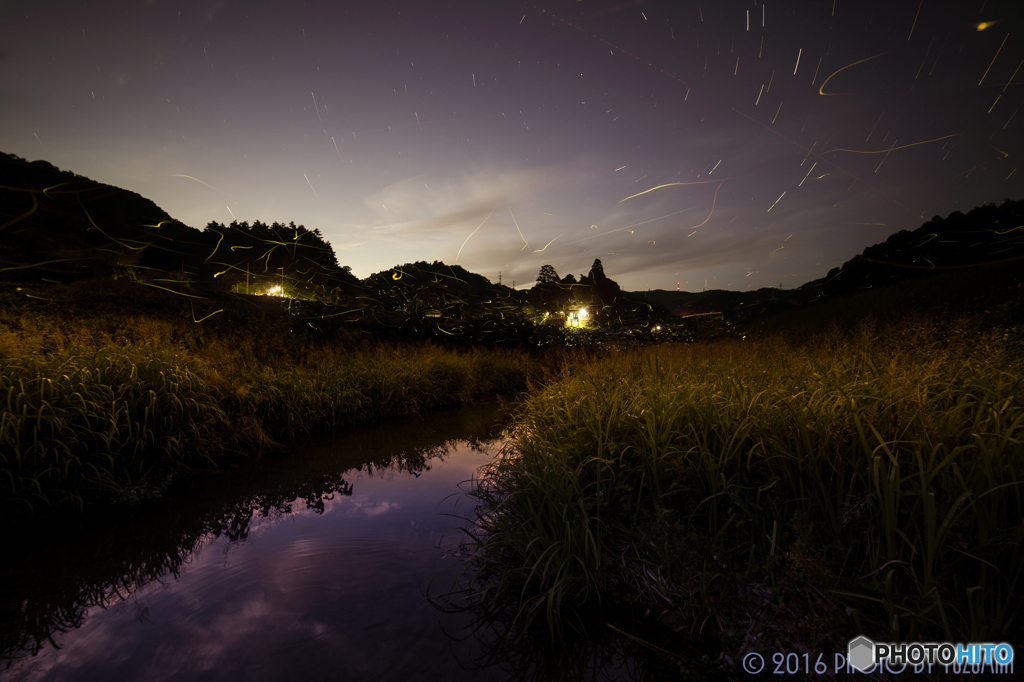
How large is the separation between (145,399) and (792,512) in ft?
19.5

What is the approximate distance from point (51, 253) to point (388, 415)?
12.9 metres

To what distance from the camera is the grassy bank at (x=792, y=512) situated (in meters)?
1.47

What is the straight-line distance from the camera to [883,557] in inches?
61.9

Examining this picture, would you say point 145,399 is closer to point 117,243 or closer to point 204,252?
point 117,243

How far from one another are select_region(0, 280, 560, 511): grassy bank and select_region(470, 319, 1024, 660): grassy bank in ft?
12.3

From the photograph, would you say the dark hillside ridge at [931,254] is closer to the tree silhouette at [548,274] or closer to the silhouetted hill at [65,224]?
the silhouetted hill at [65,224]

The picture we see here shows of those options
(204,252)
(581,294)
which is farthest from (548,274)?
(204,252)

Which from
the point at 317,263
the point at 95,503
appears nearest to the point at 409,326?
the point at 95,503

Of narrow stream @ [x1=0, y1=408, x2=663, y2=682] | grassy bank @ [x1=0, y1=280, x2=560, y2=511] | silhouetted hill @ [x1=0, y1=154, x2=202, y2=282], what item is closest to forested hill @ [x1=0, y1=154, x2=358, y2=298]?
silhouetted hill @ [x1=0, y1=154, x2=202, y2=282]

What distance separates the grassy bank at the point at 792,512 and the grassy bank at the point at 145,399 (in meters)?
3.76

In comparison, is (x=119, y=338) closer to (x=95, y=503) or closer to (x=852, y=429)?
(x=95, y=503)
